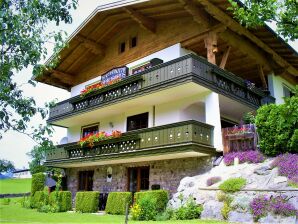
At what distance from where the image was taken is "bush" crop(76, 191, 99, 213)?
18.2m

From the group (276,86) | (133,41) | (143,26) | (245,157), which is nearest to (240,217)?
(245,157)

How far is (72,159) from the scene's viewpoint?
2220 cm

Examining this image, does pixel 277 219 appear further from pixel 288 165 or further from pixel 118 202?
pixel 118 202

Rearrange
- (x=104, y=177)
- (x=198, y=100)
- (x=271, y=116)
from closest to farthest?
(x=271, y=116)
(x=198, y=100)
(x=104, y=177)

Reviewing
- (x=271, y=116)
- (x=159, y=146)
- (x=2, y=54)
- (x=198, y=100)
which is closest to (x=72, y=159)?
(x=159, y=146)

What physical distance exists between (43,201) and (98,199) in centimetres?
526

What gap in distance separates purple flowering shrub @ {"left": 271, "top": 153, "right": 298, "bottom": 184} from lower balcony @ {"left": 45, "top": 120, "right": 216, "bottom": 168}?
134 inches

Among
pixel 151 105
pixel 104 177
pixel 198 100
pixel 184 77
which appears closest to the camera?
pixel 184 77

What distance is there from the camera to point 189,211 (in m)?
13.0

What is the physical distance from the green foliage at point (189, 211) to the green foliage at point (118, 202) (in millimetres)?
3450

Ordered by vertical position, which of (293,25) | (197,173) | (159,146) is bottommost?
(197,173)

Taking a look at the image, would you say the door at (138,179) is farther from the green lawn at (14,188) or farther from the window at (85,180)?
the green lawn at (14,188)

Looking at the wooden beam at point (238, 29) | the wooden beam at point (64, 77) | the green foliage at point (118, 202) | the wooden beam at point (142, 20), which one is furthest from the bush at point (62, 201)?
the wooden beam at point (238, 29)

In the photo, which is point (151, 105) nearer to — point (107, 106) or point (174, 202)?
point (107, 106)
